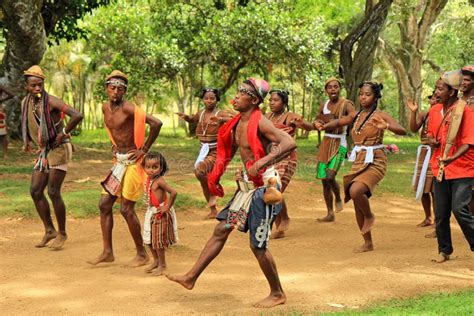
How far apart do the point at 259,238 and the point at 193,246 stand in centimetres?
329

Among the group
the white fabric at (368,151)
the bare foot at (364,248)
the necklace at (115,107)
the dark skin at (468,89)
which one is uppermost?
the dark skin at (468,89)

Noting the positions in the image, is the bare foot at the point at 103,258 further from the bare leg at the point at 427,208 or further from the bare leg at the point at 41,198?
the bare leg at the point at 427,208

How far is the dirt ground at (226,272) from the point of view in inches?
251

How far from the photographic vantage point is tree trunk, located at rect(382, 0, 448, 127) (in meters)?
33.1

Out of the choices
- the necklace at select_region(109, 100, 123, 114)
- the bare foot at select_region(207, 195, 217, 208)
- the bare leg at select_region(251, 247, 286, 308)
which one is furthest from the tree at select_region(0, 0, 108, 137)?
the bare leg at select_region(251, 247, 286, 308)

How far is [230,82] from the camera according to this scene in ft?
87.4

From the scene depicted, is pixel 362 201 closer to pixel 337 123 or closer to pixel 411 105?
pixel 411 105

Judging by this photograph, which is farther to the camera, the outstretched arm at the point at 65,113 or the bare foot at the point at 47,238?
the bare foot at the point at 47,238

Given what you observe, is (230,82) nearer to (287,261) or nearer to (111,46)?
(111,46)

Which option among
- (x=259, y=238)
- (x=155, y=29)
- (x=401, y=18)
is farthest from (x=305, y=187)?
(x=401, y=18)

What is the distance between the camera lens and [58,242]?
891cm

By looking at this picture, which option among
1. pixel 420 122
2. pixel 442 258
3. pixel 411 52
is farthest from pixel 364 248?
pixel 411 52

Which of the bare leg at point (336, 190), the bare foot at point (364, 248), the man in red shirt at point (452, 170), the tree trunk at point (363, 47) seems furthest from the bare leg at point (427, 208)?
the tree trunk at point (363, 47)

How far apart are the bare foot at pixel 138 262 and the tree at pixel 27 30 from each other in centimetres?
1064
